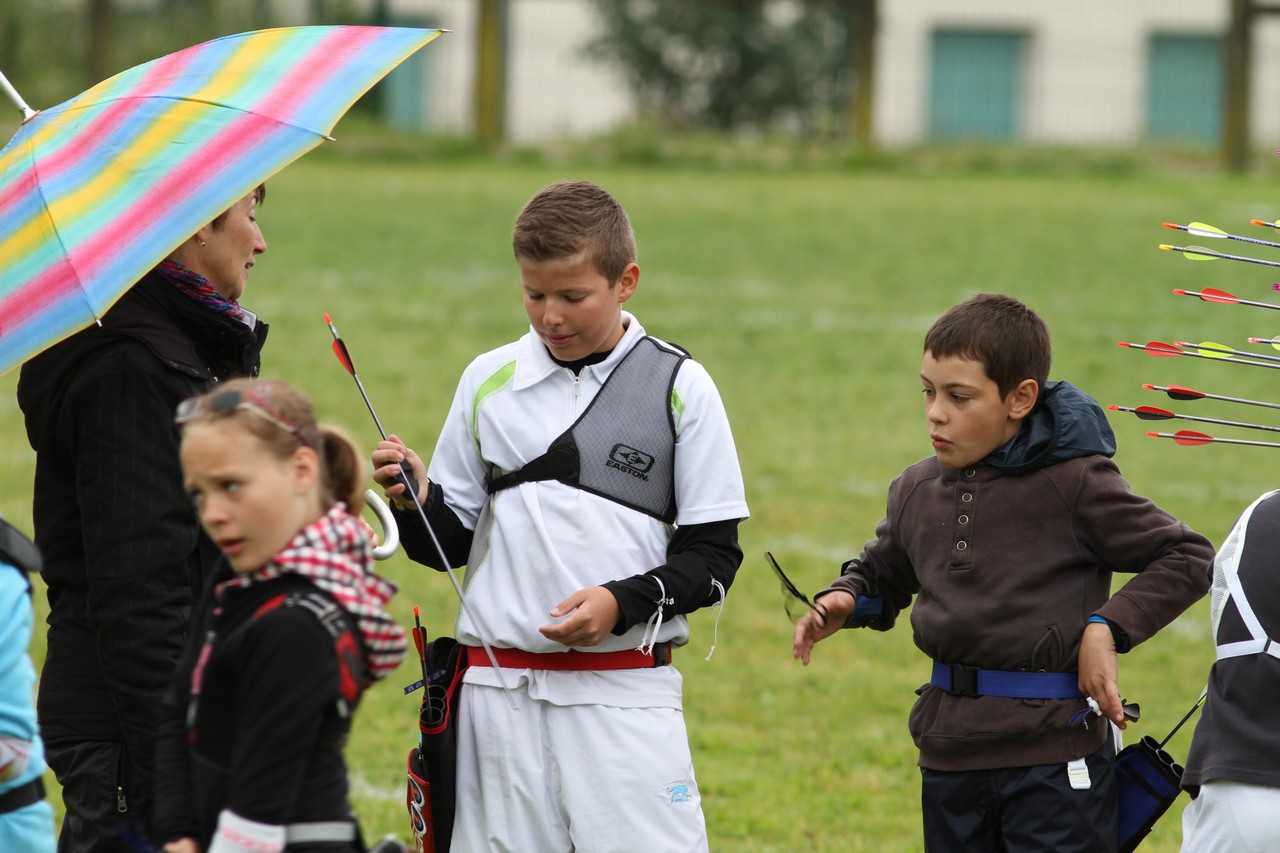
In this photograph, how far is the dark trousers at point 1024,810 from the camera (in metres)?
3.39

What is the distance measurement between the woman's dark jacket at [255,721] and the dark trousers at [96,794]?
0.50 metres

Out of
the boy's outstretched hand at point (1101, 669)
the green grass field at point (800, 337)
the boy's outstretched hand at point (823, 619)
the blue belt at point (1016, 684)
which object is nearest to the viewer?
the boy's outstretched hand at point (1101, 669)

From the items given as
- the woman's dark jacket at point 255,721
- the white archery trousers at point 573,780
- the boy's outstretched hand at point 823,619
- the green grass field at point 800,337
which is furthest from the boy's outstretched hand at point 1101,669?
the woman's dark jacket at point 255,721

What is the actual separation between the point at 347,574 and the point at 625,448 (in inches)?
37.6

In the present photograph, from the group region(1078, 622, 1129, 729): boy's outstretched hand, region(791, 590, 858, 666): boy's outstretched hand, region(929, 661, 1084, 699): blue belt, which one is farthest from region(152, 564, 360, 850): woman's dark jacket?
region(1078, 622, 1129, 729): boy's outstretched hand

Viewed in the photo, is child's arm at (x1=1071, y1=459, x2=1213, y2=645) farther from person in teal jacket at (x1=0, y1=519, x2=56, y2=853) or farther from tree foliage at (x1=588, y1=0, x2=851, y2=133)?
tree foliage at (x1=588, y1=0, x2=851, y2=133)

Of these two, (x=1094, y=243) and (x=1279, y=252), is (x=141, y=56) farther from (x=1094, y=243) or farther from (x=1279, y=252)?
(x=1279, y=252)

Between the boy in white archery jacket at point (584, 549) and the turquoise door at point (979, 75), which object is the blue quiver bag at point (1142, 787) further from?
the turquoise door at point (979, 75)

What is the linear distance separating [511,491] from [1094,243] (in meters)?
12.5

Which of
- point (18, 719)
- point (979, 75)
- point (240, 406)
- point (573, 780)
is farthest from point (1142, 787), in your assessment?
point (979, 75)

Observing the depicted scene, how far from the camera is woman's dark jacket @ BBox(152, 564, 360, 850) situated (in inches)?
101

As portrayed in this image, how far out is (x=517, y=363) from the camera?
12.0ft

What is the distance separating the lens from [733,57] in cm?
2617

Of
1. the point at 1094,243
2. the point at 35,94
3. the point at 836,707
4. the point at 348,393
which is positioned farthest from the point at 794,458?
the point at 35,94
